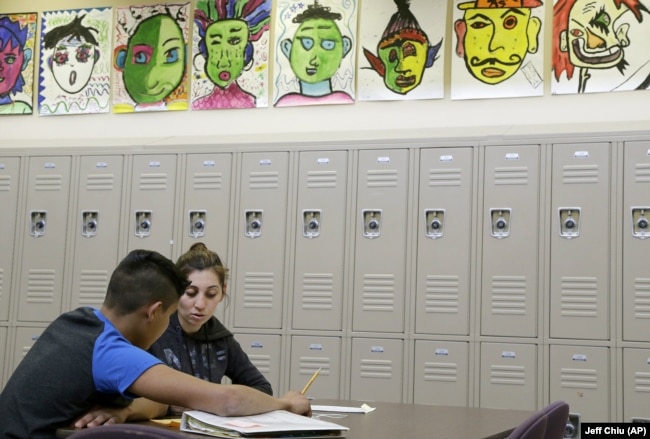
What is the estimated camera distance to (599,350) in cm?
513

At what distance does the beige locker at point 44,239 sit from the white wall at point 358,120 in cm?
52

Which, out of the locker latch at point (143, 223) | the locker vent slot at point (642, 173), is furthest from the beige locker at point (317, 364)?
the locker vent slot at point (642, 173)

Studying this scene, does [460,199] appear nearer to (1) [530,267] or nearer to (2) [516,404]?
(1) [530,267]

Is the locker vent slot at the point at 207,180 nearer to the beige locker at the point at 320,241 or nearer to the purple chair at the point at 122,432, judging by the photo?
the beige locker at the point at 320,241

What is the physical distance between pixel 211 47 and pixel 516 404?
3.49 metres

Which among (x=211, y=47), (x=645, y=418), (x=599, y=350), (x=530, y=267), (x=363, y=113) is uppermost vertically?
(x=211, y=47)

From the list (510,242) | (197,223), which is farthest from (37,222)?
(510,242)

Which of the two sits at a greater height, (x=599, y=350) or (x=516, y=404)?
(x=599, y=350)

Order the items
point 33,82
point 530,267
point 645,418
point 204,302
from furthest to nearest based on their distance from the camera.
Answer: point 33,82, point 530,267, point 645,418, point 204,302

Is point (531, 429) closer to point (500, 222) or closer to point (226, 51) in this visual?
point (500, 222)

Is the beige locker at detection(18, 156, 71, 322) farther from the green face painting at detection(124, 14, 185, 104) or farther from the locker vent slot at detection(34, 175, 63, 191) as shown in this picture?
the green face painting at detection(124, 14, 185, 104)

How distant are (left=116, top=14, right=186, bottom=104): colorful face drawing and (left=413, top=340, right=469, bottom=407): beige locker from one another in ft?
9.49

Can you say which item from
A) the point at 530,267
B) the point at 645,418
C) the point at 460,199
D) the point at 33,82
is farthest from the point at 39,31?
the point at 645,418

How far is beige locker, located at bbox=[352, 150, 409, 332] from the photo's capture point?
5551 millimetres
